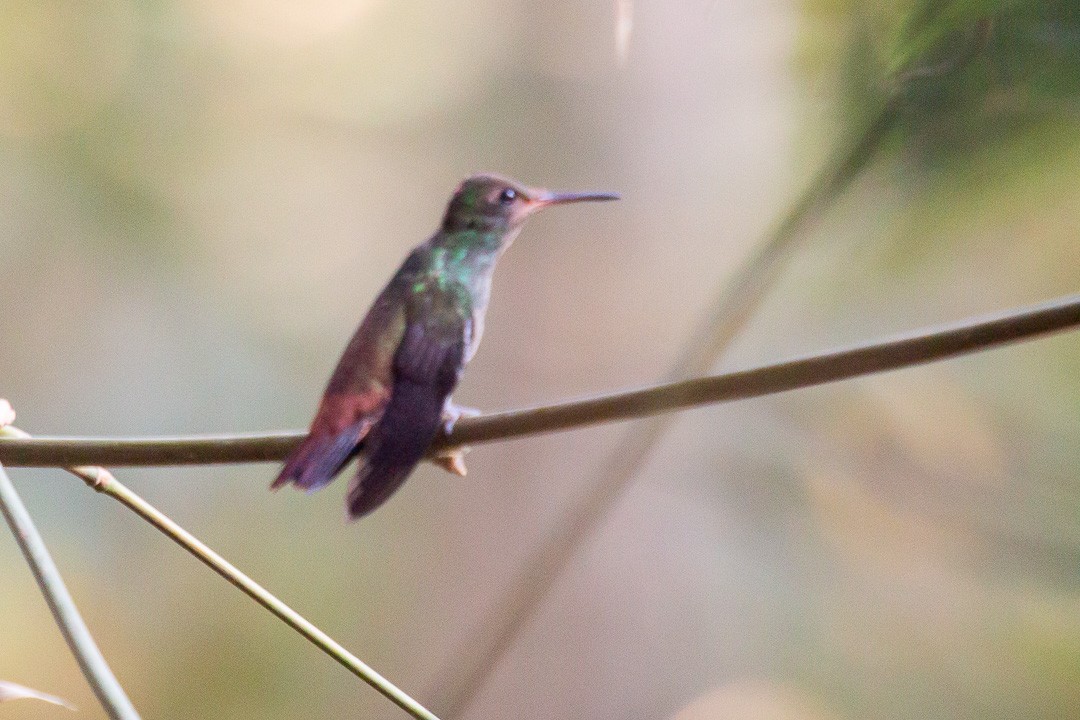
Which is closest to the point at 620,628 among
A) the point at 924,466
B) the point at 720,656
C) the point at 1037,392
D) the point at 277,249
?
the point at 720,656

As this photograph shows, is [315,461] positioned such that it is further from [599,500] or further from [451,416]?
[599,500]

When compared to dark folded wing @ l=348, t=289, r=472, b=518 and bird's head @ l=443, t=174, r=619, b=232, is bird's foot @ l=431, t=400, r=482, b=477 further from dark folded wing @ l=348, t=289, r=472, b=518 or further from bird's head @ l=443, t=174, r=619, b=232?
bird's head @ l=443, t=174, r=619, b=232

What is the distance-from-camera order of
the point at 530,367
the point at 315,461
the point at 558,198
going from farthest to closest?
the point at 530,367, the point at 558,198, the point at 315,461

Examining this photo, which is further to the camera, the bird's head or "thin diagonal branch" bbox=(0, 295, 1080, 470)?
the bird's head

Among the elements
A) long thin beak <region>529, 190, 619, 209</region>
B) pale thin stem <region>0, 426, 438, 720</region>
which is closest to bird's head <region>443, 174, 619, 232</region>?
long thin beak <region>529, 190, 619, 209</region>

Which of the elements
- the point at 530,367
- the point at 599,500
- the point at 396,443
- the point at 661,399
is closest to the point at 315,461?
the point at 396,443

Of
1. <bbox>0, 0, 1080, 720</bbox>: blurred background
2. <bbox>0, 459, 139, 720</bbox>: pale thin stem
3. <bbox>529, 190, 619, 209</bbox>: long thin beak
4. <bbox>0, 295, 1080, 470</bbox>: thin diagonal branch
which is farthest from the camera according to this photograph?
<bbox>0, 0, 1080, 720</bbox>: blurred background

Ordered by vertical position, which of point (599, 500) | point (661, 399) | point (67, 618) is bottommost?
point (599, 500)
